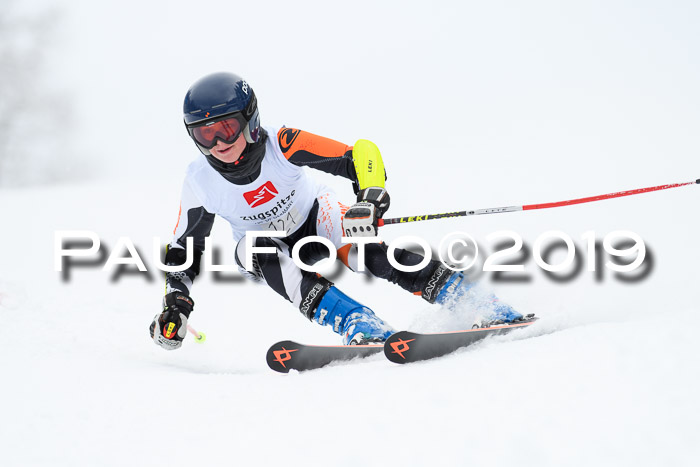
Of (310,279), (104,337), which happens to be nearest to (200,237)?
(310,279)

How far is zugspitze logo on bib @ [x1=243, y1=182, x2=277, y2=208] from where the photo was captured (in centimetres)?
351

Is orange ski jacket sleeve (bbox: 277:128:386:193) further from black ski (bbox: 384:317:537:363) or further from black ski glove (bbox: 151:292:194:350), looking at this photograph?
black ski glove (bbox: 151:292:194:350)

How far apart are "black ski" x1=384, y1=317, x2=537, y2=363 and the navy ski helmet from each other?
155 cm

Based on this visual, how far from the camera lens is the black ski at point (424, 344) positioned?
2496 mm

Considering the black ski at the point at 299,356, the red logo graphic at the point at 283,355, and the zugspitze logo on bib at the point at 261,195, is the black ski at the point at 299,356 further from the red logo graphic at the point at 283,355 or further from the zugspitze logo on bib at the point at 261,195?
the zugspitze logo on bib at the point at 261,195

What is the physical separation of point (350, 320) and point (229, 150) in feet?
4.04

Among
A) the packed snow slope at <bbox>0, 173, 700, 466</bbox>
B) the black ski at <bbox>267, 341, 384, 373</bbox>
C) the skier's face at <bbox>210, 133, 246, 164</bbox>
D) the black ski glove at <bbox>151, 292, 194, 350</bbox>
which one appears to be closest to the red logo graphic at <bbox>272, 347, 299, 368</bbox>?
the black ski at <bbox>267, 341, 384, 373</bbox>

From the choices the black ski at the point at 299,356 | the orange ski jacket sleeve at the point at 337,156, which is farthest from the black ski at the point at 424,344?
the orange ski jacket sleeve at the point at 337,156

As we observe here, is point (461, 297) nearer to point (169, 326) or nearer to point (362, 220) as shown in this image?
point (362, 220)

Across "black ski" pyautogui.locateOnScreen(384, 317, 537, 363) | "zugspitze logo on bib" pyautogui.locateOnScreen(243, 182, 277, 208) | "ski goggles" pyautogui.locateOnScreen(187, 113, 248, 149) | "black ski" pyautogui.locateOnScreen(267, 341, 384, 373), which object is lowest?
"black ski" pyautogui.locateOnScreen(267, 341, 384, 373)

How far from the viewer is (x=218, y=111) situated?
10.3ft

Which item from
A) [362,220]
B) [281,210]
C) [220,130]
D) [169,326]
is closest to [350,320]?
[362,220]

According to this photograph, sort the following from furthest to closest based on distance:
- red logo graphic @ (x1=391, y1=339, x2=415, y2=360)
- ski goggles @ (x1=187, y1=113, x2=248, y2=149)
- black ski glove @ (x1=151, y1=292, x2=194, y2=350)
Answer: black ski glove @ (x1=151, y1=292, x2=194, y2=350) < ski goggles @ (x1=187, y1=113, x2=248, y2=149) < red logo graphic @ (x1=391, y1=339, x2=415, y2=360)

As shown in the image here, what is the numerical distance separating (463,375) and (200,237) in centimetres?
234
